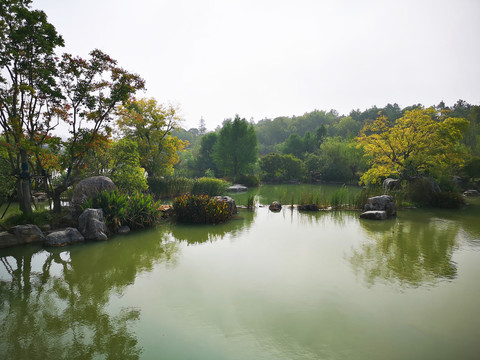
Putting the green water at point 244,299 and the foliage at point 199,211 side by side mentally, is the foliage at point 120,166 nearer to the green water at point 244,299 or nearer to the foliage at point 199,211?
the foliage at point 199,211

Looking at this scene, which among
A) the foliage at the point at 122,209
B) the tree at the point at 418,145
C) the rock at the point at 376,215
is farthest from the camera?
the tree at the point at 418,145

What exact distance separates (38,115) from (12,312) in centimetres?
573

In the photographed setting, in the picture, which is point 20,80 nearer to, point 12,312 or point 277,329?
point 12,312

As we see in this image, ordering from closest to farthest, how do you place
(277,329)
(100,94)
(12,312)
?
(277,329) < (12,312) < (100,94)

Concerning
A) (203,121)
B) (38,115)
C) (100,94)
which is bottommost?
(38,115)

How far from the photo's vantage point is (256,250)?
6.57 m

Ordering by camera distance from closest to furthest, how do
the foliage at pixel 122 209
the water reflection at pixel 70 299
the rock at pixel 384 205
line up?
the water reflection at pixel 70 299 < the foliage at pixel 122 209 < the rock at pixel 384 205

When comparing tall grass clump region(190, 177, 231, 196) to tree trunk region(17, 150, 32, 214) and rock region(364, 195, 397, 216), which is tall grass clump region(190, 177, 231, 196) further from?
tree trunk region(17, 150, 32, 214)

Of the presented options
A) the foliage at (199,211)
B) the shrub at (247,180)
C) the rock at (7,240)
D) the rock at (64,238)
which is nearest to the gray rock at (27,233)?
the rock at (7,240)

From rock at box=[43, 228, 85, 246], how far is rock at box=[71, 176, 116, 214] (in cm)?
114

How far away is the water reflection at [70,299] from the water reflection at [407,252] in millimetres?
4001

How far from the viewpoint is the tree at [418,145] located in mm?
12914

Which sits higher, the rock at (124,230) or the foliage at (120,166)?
the foliage at (120,166)

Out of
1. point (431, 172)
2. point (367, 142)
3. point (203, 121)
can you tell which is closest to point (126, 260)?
point (367, 142)
